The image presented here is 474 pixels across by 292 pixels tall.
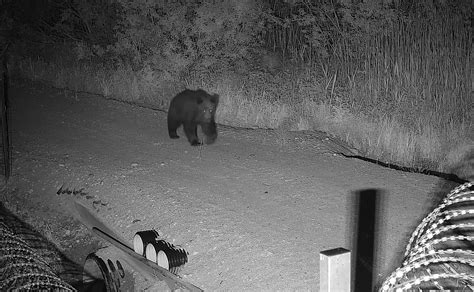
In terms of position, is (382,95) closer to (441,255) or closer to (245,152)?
(245,152)

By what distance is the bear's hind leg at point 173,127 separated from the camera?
8.81 m

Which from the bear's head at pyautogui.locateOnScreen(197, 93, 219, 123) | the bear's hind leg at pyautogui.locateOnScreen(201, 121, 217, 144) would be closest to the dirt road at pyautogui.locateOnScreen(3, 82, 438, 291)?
the bear's hind leg at pyautogui.locateOnScreen(201, 121, 217, 144)

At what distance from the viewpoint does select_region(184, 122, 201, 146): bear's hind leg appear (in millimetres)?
8539

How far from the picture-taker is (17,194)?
26.8ft

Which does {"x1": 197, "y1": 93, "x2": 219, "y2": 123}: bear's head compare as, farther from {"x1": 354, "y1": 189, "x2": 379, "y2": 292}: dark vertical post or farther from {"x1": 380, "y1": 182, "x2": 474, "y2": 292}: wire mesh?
{"x1": 380, "y1": 182, "x2": 474, "y2": 292}: wire mesh

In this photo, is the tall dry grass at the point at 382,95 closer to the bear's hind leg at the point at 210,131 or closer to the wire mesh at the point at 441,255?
the bear's hind leg at the point at 210,131

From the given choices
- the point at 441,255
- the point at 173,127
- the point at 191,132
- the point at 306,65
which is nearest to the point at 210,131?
the point at 191,132

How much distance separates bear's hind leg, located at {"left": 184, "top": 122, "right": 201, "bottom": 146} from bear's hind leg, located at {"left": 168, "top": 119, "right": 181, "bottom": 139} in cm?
26

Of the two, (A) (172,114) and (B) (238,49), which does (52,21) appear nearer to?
(B) (238,49)

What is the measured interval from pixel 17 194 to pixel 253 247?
491cm

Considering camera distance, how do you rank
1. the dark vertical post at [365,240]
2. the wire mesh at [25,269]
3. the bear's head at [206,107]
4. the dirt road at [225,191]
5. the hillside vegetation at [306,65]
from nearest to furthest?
the wire mesh at [25,269]
the dark vertical post at [365,240]
the dirt road at [225,191]
the bear's head at [206,107]
the hillside vegetation at [306,65]

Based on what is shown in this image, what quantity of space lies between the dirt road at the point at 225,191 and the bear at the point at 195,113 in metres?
0.36

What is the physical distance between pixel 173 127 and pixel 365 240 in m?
4.77

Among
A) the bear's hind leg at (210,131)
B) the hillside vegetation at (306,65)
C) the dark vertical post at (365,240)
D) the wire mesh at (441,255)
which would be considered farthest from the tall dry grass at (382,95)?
the wire mesh at (441,255)
